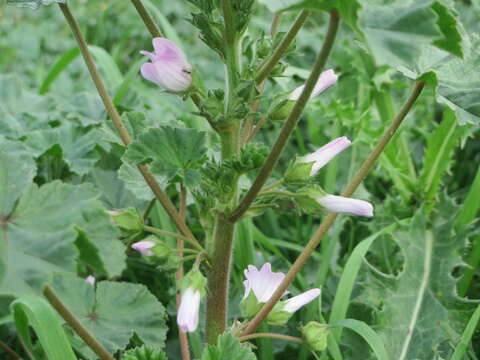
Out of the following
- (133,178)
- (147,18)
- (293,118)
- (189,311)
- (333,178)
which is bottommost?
(333,178)

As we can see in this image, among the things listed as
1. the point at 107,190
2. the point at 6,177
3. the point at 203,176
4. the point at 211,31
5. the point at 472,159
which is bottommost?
the point at 472,159

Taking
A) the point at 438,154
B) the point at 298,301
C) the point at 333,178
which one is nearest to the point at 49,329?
the point at 298,301

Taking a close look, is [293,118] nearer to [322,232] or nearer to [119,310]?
[322,232]

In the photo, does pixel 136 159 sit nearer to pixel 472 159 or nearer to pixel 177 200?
pixel 177 200

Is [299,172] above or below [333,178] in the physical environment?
above

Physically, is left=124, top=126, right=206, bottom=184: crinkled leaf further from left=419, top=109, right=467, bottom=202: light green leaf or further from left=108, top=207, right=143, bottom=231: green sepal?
left=419, top=109, right=467, bottom=202: light green leaf

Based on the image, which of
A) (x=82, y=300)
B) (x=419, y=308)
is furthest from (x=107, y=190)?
(x=419, y=308)
